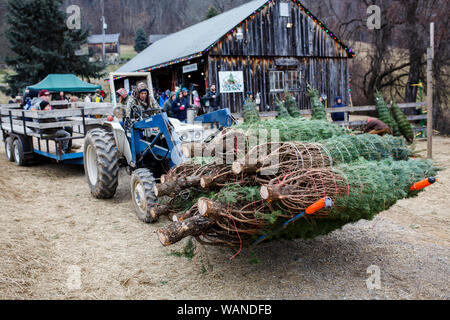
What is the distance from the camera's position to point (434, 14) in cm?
1836

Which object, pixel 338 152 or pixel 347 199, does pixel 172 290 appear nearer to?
pixel 347 199

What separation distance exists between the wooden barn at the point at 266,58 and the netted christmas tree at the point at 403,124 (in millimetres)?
6217

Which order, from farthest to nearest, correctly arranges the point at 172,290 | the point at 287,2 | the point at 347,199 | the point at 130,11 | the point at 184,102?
the point at 130,11, the point at 287,2, the point at 184,102, the point at 172,290, the point at 347,199

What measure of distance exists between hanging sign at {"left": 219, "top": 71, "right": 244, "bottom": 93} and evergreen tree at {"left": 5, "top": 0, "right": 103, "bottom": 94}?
14494 mm

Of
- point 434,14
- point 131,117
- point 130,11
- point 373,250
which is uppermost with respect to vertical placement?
point 130,11

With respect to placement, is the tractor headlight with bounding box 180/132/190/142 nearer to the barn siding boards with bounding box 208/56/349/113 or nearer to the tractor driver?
the tractor driver

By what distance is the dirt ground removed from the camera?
3639mm

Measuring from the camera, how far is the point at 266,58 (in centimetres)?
1875

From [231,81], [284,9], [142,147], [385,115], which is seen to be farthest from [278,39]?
[142,147]

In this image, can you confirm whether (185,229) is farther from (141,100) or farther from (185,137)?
(141,100)

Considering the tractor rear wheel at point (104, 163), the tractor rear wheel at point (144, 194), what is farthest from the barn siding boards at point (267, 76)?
the tractor rear wheel at point (144, 194)
